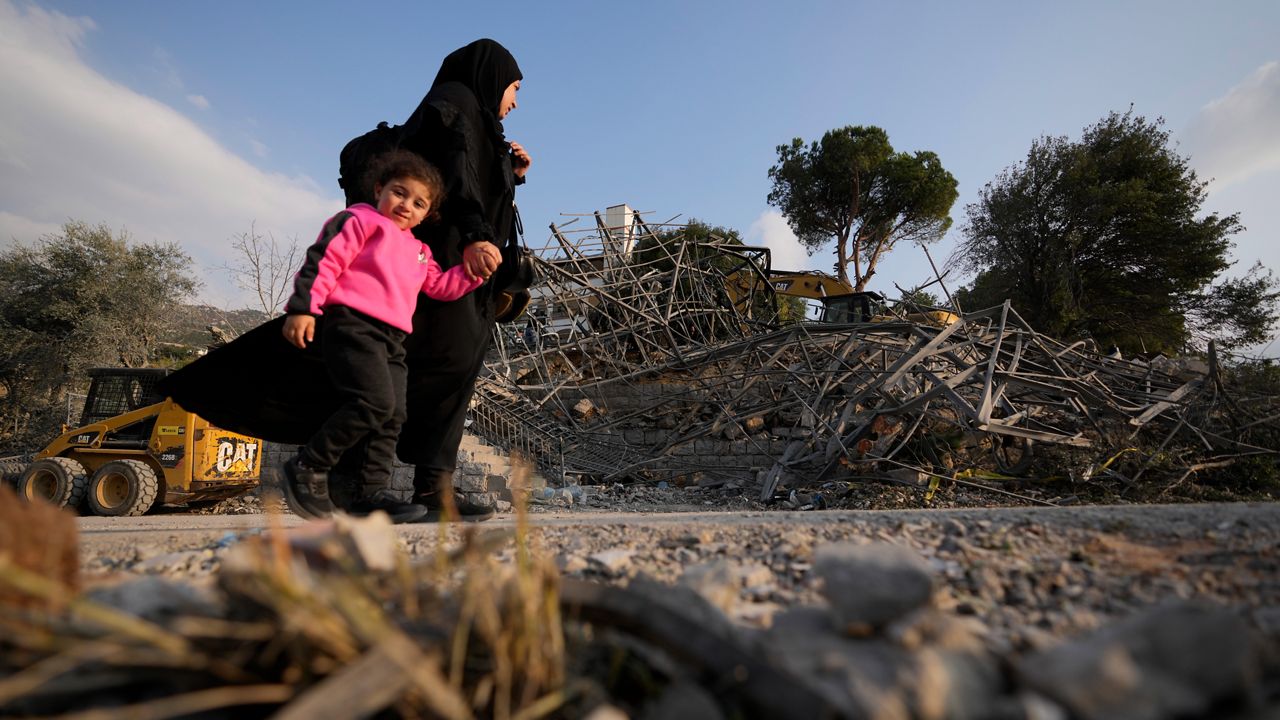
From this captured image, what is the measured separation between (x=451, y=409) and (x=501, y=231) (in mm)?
1017

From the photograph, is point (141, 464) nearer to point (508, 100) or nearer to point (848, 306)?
point (508, 100)

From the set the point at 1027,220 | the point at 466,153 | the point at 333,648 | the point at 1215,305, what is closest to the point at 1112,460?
the point at 466,153

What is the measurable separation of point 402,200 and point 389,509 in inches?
55.4

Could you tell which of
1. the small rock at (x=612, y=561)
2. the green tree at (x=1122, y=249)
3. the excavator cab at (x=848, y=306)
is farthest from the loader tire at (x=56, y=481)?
the green tree at (x=1122, y=249)

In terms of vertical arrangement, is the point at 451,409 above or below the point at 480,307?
below

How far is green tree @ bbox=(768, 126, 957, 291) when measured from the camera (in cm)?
2459

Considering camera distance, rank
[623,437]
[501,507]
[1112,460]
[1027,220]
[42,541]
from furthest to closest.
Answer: [1027,220], [623,437], [501,507], [1112,460], [42,541]

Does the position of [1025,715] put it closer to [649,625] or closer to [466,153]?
[649,625]

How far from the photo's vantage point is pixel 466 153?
2770 mm

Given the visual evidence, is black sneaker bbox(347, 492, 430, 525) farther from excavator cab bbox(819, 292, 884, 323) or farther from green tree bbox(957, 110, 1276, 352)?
green tree bbox(957, 110, 1276, 352)

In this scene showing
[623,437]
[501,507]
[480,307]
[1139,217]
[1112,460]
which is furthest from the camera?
[1139,217]

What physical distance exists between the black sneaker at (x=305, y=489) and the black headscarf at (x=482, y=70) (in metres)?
2.08

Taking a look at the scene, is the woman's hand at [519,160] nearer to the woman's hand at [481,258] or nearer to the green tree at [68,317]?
the woman's hand at [481,258]

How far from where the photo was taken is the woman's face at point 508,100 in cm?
319
